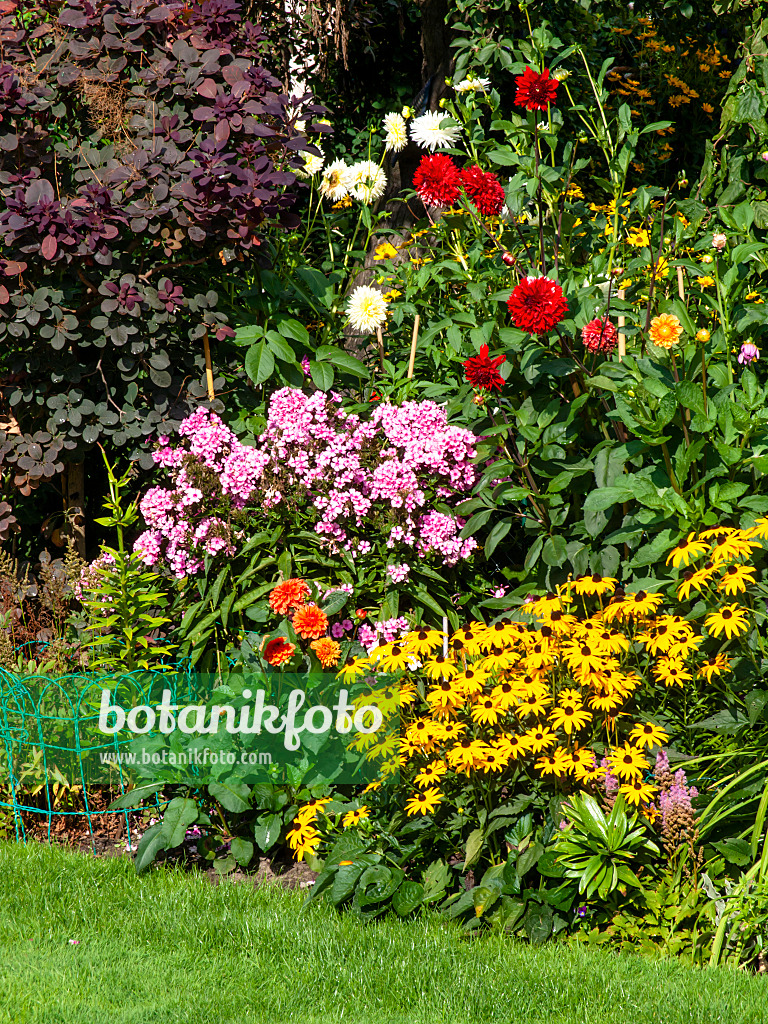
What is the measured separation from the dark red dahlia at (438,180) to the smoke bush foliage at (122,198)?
64 centimetres

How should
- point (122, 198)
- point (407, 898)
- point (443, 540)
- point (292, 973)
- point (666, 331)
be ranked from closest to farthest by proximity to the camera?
1. point (292, 973)
2. point (407, 898)
3. point (666, 331)
4. point (443, 540)
5. point (122, 198)

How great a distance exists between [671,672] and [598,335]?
3.57 ft

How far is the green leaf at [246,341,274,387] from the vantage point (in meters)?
3.95

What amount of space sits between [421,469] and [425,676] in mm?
820

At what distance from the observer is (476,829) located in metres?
2.83

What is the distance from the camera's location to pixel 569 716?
9.09 ft

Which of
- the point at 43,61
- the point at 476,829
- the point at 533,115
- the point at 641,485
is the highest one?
the point at 43,61

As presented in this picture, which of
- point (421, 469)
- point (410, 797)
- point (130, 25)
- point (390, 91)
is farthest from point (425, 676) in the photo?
point (390, 91)

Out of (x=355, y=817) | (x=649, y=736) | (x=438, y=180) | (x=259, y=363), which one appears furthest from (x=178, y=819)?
(x=438, y=180)

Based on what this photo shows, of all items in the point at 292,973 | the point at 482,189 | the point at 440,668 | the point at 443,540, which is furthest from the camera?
the point at 443,540

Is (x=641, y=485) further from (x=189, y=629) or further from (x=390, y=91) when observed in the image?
(x=390, y=91)

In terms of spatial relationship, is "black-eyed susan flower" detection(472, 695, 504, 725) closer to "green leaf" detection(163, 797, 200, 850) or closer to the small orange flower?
"green leaf" detection(163, 797, 200, 850)

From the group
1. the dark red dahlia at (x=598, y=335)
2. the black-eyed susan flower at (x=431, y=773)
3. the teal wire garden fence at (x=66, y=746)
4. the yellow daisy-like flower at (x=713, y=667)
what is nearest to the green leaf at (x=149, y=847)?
the teal wire garden fence at (x=66, y=746)

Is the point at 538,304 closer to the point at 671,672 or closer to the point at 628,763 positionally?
the point at 671,672
